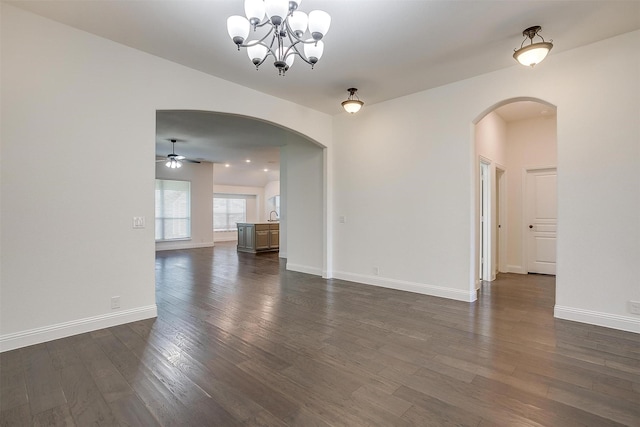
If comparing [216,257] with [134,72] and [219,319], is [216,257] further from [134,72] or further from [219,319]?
[134,72]

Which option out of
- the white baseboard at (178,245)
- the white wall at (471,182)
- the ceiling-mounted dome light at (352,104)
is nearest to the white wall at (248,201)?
the white baseboard at (178,245)

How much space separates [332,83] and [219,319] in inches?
135

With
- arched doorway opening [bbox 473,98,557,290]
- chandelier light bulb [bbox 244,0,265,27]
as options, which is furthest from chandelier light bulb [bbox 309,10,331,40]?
arched doorway opening [bbox 473,98,557,290]

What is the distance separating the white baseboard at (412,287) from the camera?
13.6 ft

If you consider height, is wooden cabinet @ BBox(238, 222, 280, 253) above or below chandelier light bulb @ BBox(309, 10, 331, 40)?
below

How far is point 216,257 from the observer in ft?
27.8

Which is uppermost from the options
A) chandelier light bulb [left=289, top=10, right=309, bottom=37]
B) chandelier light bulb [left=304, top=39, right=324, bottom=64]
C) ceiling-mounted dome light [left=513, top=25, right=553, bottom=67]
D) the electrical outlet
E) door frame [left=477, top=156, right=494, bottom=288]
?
ceiling-mounted dome light [left=513, top=25, right=553, bottom=67]

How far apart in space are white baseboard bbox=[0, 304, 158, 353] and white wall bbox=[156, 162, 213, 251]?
24.1 ft

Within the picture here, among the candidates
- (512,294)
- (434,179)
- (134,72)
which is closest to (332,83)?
(434,179)

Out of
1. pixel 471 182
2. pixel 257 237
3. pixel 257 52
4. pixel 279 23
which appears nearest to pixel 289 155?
pixel 257 237

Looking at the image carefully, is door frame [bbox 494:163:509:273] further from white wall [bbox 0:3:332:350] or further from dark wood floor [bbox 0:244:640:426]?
white wall [bbox 0:3:332:350]

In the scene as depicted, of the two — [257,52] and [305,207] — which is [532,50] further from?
[305,207]

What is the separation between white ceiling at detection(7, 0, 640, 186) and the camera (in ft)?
8.60

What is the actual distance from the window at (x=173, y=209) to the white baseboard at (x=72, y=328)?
7.29 metres
